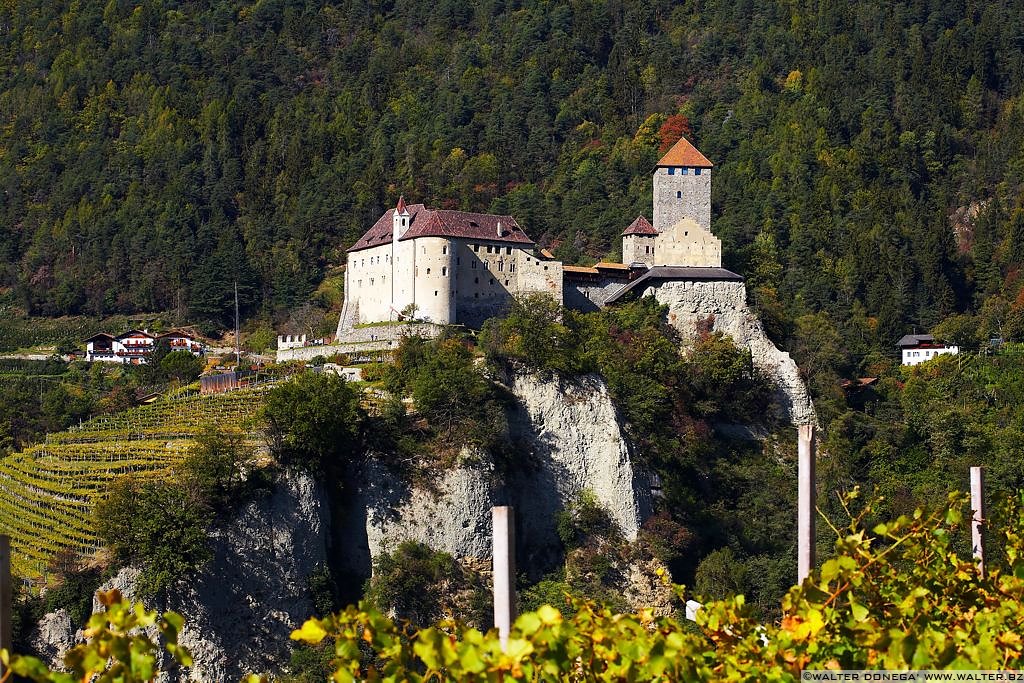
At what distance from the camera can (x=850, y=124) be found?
334 ft

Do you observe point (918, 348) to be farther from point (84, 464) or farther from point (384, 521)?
point (84, 464)

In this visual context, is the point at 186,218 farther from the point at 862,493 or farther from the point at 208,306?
the point at 862,493

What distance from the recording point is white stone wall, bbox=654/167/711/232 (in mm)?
61062

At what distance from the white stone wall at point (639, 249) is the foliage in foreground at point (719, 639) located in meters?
45.5

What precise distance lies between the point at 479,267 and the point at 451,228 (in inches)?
67.0

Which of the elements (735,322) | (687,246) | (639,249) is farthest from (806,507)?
(639,249)

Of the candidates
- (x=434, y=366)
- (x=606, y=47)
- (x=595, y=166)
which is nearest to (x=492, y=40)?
(x=606, y=47)

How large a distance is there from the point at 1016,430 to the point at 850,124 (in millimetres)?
49893

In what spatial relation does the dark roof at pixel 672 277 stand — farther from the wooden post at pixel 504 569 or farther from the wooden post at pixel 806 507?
the wooden post at pixel 504 569

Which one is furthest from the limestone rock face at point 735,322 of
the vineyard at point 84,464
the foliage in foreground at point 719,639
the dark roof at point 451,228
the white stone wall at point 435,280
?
the foliage in foreground at point 719,639

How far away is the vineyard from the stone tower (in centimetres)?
1972

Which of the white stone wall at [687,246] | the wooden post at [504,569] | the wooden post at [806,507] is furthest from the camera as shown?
the white stone wall at [687,246]

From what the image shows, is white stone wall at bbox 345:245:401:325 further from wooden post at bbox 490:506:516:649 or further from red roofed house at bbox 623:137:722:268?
wooden post at bbox 490:506:516:649

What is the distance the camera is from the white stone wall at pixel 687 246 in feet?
193
